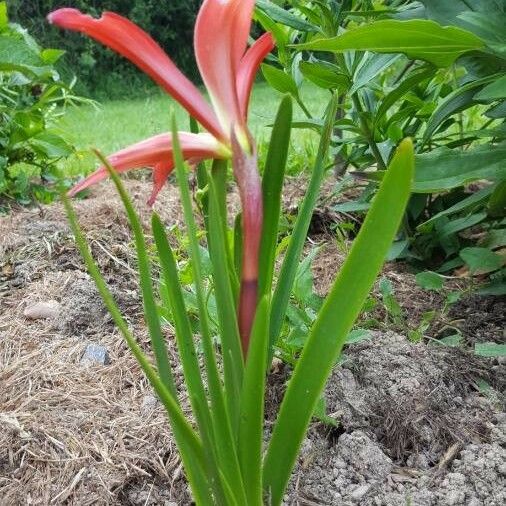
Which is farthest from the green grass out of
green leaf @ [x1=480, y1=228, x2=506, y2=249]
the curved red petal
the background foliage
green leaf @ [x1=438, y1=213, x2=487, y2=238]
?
the curved red petal

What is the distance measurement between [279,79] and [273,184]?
2.56 ft

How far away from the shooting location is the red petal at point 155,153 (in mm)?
720

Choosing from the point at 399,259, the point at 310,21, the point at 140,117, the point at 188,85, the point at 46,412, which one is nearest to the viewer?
the point at 188,85

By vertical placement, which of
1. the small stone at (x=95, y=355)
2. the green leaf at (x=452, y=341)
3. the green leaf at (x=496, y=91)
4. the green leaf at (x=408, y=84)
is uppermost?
the green leaf at (x=496, y=91)

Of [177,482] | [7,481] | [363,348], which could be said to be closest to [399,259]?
[363,348]

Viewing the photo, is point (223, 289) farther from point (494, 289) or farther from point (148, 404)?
point (494, 289)

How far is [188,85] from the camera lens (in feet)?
2.39

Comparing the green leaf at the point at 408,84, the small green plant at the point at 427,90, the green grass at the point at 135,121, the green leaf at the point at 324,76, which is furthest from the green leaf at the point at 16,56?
the green grass at the point at 135,121

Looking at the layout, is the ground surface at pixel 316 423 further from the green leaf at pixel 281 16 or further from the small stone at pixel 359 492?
the green leaf at pixel 281 16

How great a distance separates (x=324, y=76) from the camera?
53.1 inches

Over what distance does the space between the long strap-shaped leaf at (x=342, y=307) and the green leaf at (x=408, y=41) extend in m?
0.37

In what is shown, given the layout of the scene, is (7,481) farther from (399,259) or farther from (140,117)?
(140,117)

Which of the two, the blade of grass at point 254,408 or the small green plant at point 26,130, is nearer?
the blade of grass at point 254,408

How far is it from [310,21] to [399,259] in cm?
61
